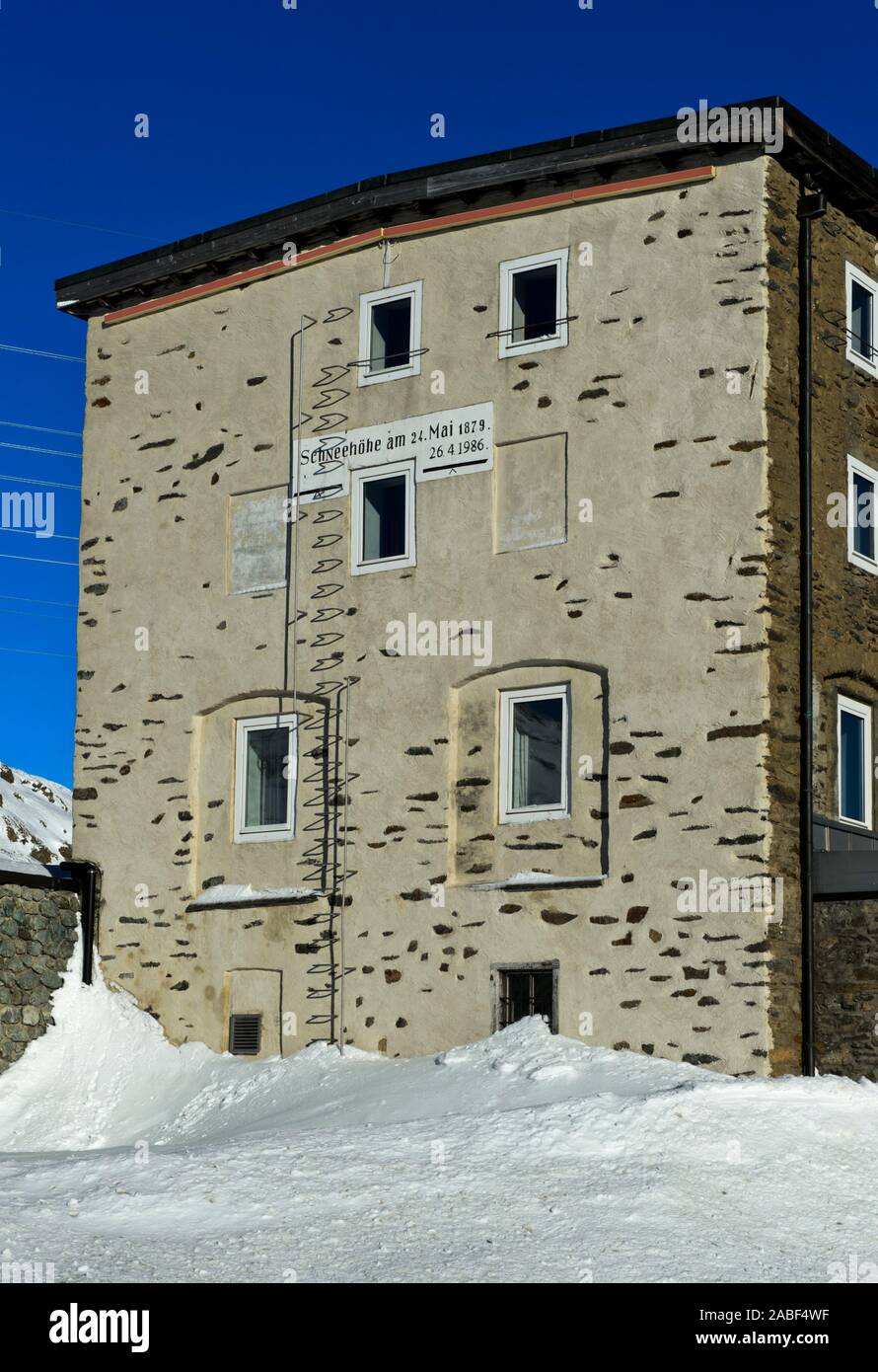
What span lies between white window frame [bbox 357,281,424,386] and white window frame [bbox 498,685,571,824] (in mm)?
3783

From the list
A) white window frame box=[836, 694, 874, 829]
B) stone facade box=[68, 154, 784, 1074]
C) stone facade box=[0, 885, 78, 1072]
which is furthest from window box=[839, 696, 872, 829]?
stone facade box=[0, 885, 78, 1072]

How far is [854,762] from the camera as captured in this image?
64.7ft

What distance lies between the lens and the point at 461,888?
63.2 ft

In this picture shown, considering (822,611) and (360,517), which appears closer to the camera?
(822,611)

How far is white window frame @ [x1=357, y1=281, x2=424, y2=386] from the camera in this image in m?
20.7

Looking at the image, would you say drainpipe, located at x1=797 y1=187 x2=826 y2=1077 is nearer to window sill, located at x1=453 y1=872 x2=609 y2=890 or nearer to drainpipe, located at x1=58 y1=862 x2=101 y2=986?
window sill, located at x1=453 y1=872 x2=609 y2=890

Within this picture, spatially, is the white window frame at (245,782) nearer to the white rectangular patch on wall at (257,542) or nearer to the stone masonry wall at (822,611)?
the white rectangular patch on wall at (257,542)

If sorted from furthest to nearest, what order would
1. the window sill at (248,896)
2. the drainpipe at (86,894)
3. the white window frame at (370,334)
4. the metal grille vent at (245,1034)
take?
the drainpipe at (86,894) < the white window frame at (370,334) < the metal grille vent at (245,1034) < the window sill at (248,896)

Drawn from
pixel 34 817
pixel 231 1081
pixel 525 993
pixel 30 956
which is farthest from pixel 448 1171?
pixel 34 817

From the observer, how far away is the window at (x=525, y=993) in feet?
60.8

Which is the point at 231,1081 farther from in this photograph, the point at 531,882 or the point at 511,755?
the point at 511,755

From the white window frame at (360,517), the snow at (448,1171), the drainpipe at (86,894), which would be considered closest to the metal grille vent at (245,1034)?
the snow at (448,1171)

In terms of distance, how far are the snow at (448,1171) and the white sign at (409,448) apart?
5.89 meters

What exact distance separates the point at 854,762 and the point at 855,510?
8.62 ft
